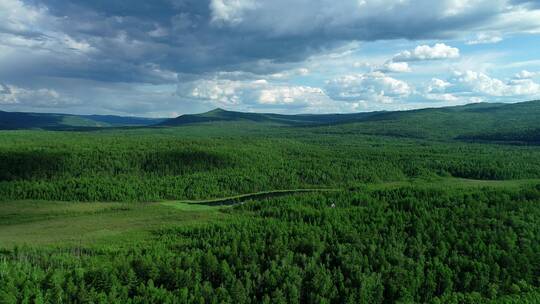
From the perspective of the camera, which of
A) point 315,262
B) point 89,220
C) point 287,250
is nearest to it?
point 315,262

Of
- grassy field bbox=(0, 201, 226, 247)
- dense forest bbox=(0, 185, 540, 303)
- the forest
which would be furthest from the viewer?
grassy field bbox=(0, 201, 226, 247)

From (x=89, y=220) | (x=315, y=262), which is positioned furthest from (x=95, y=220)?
(x=315, y=262)

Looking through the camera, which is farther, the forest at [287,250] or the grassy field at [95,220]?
the grassy field at [95,220]

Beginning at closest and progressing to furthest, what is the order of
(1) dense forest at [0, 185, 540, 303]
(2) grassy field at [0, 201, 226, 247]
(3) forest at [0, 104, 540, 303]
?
1. (1) dense forest at [0, 185, 540, 303]
2. (3) forest at [0, 104, 540, 303]
3. (2) grassy field at [0, 201, 226, 247]

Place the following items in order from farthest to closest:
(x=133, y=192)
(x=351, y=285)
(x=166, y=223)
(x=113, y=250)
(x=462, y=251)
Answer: (x=133, y=192) < (x=166, y=223) < (x=462, y=251) < (x=113, y=250) < (x=351, y=285)

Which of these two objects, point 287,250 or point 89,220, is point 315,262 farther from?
point 89,220

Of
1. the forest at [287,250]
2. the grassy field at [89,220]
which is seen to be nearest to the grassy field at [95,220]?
the grassy field at [89,220]

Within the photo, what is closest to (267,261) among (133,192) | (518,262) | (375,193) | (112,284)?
(112,284)

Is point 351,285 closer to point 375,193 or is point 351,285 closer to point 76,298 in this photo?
point 76,298

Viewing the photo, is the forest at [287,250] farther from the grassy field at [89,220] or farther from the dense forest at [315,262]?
the grassy field at [89,220]

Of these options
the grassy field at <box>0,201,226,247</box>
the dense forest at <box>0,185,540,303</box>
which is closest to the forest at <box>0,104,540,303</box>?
the dense forest at <box>0,185,540,303</box>

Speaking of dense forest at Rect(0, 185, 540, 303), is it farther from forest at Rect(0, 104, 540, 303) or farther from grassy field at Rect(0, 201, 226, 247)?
grassy field at Rect(0, 201, 226, 247)
